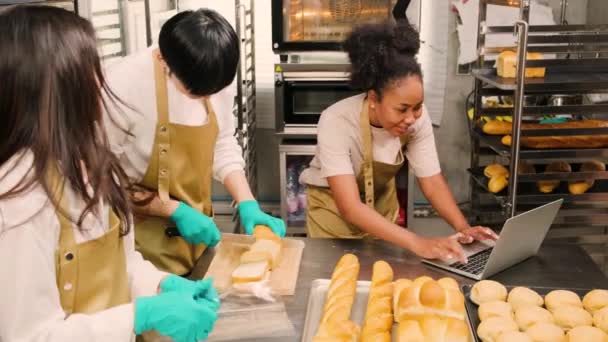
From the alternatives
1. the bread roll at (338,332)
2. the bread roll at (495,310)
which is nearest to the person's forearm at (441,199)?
the bread roll at (495,310)

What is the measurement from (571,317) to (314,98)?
7.33 ft

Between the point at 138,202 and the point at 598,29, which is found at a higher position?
the point at 598,29

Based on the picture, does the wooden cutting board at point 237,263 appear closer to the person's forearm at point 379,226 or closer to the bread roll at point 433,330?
the person's forearm at point 379,226

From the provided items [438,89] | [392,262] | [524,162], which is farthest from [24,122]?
[438,89]

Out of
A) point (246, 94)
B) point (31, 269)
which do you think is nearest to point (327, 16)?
point (246, 94)

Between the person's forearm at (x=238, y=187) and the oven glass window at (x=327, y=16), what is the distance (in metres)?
1.39

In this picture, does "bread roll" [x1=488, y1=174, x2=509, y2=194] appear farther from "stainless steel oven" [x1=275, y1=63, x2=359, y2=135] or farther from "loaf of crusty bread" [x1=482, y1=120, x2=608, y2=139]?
"stainless steel oven" [x1=275, y1=63, x2=359, y2=135]

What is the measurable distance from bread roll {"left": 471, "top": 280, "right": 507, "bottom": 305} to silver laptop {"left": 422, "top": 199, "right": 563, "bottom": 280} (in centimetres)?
14

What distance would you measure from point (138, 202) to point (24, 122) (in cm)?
83

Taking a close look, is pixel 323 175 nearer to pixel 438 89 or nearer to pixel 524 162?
pixel 524 162

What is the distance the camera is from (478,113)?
2994mm

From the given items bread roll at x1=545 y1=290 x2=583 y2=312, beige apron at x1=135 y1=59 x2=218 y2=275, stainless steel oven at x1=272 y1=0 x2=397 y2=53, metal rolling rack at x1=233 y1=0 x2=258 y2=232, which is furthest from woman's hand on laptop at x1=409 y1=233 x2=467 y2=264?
metal rolling rack at x1=233 y1=0 x2=258 y2=232

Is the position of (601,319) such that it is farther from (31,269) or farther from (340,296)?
(31,269)

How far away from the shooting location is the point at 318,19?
3.41 metres
